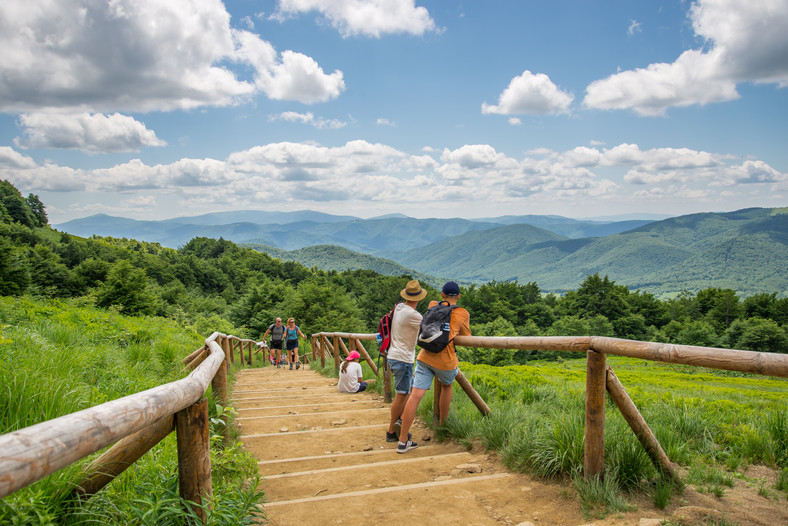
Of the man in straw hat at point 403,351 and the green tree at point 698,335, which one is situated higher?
the man in straw hat at point 403,351

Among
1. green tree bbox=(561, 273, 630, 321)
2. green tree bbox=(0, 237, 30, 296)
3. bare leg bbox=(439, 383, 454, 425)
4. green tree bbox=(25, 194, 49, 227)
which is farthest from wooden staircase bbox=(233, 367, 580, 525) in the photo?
green tree bbox=(25, 194, 49, 227)

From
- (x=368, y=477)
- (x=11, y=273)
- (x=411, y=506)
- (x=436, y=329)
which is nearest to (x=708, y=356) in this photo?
(x=411, y=506)

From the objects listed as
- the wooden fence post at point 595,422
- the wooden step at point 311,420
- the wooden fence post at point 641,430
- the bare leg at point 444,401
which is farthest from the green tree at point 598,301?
the wooden fence post at point 595,422

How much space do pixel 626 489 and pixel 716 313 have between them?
8542 cm

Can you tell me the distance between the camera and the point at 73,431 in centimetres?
126

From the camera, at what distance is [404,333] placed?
15.2ft

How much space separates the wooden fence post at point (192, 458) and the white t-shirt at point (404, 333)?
261 cm

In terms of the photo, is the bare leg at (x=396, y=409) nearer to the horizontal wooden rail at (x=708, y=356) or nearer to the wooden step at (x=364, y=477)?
the wooden step at (x=364, y=477)

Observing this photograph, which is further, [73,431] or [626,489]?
[626,489]

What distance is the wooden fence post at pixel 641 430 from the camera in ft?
9.42

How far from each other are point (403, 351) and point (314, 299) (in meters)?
49.2

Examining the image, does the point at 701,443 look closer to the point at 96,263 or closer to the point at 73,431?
the point at 73,431

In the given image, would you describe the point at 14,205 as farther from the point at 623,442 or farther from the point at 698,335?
the point at 698,335

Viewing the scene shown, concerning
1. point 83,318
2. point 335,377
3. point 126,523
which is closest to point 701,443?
point 126,523
